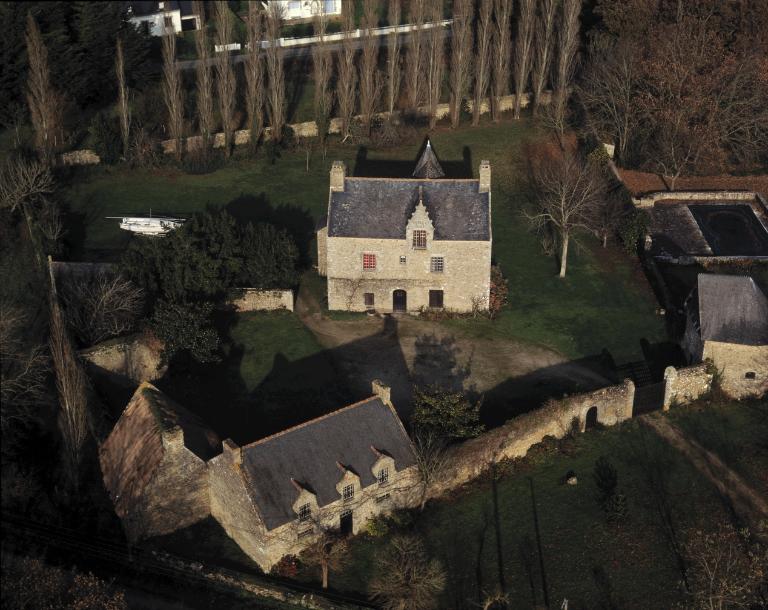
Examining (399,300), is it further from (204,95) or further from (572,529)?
(204,95)

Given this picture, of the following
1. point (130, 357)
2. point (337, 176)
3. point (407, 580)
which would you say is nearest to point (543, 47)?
point (337, 176)

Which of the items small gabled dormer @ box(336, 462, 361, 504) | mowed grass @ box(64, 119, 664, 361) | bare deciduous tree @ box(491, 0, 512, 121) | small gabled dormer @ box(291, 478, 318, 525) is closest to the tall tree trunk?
mowed grass @ box(64, 119, 664, 361)

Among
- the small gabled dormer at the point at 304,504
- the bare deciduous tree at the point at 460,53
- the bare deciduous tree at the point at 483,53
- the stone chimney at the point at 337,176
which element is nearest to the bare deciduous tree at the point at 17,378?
the small gabled dormer at the point at 304,504

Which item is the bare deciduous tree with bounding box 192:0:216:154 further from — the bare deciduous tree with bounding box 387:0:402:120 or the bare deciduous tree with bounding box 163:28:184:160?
the bare deciduous tree with bounding box 387:0:402:120

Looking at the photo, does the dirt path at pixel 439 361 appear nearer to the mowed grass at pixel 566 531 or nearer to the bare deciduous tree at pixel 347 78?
the mowed grass at pixel 566 531

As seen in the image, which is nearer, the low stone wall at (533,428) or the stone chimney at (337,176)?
the low stone wall at (533,428)

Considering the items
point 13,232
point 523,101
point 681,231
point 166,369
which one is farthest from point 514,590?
point 523,101
